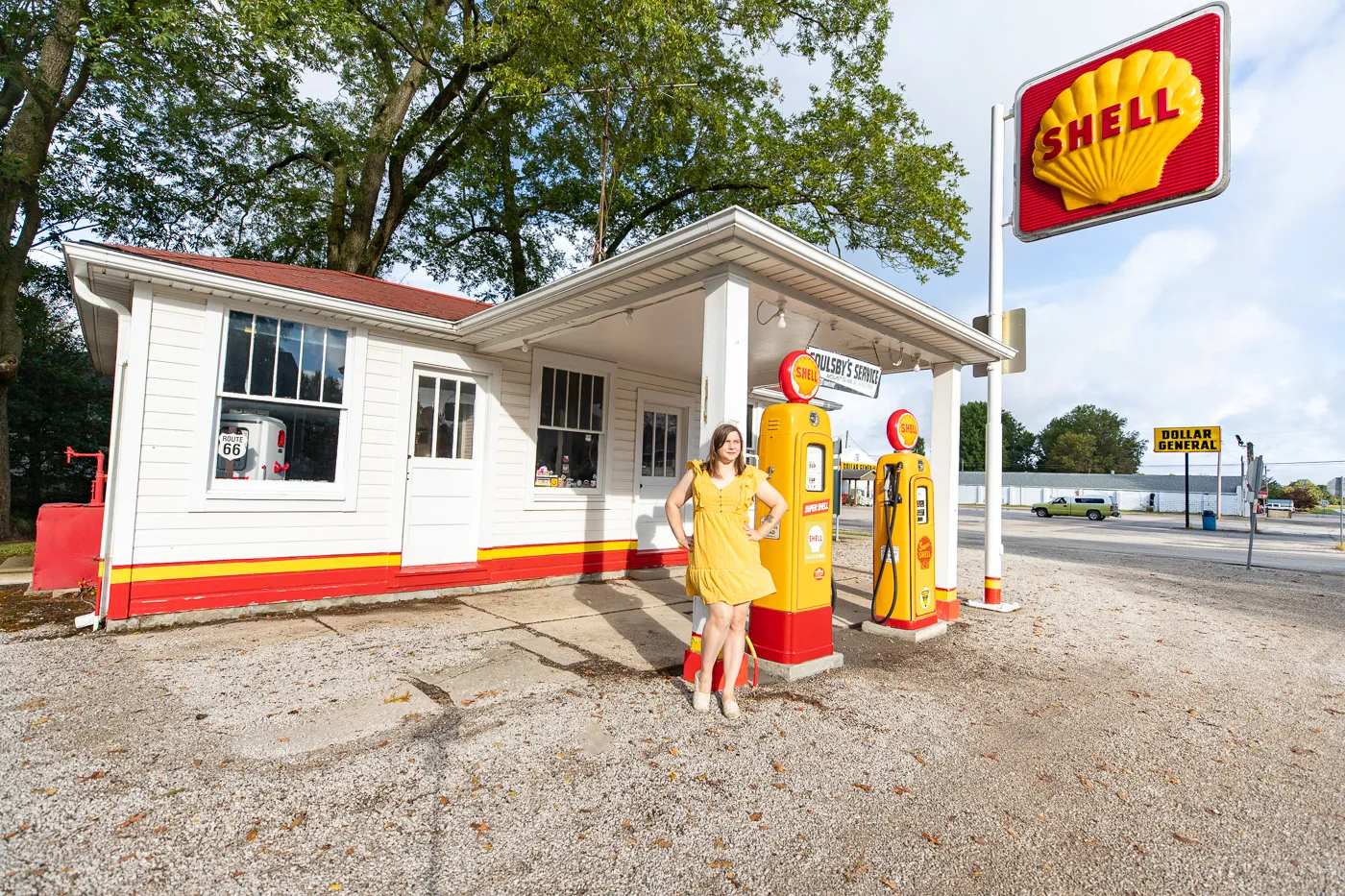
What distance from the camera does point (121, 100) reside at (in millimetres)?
13070

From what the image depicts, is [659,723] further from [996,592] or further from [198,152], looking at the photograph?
[198,152]

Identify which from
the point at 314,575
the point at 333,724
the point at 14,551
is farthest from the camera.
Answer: the point at 14,551

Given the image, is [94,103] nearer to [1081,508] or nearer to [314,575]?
[314,575]

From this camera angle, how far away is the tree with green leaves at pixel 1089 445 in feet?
251

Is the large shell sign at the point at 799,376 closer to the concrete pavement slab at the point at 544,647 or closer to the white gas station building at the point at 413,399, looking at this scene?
the white gas station building at the point at 413,399

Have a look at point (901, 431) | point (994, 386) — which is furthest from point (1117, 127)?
point (901, 431)

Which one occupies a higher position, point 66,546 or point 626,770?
point 66,546

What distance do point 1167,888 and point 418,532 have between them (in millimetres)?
6378

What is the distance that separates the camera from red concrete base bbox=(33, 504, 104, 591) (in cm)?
623

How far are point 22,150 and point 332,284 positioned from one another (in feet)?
30.8

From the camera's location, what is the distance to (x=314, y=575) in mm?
6035

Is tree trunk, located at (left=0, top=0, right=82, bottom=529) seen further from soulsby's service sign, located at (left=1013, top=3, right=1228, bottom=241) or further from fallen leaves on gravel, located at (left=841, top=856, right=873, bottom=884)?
soulsby's service sign, located at (left=1013, top=3, right=1228, bottom=241)

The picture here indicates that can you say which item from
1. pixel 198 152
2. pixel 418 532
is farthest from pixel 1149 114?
pixel 198 152

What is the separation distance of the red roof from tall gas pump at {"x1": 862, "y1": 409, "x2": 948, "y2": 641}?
16.1 feet
